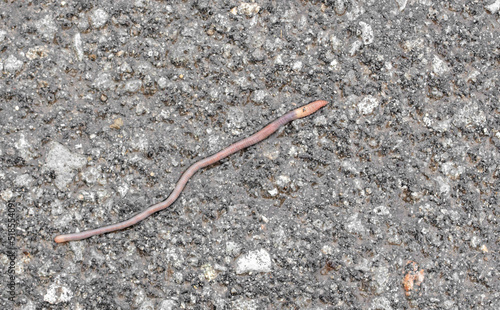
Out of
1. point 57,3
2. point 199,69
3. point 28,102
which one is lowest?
point 28,102

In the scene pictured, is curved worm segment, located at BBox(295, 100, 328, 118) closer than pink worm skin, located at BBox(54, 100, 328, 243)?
No

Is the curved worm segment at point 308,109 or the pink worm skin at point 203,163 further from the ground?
the curved worm segment at point 308,109

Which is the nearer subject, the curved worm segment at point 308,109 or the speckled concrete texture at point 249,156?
the speckled concrete texture at point 249,156

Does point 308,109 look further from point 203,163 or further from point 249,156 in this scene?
point 203,163

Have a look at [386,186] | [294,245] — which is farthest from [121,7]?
A: [386,186]

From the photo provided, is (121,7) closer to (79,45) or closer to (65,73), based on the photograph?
(79,45)
